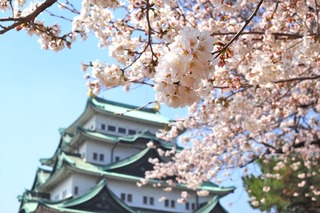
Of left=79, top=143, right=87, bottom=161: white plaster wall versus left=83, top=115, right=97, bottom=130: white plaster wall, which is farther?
left=83, top=115, right=97, bottom=130: white plaster wall

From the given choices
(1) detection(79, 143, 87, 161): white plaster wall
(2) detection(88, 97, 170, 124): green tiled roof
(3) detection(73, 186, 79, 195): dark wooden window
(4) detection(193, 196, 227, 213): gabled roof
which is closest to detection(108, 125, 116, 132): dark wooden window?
(2) detection(88, 97, 170, 124): green tiled roof

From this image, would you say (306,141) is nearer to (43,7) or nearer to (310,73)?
(310,73)

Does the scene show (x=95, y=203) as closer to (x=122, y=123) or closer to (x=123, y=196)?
(x=123, y=196)

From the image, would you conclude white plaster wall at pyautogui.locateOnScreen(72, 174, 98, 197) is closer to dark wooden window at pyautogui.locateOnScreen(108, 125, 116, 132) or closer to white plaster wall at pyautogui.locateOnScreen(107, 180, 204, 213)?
white plaster wall at pyautogui.locateOnScreen(107, 180, 204, 213)

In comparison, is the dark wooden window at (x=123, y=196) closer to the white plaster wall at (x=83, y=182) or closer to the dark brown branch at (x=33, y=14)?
the white plaster wall at (x=83, y=182)

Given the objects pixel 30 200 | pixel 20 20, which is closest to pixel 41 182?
pixel 30 200

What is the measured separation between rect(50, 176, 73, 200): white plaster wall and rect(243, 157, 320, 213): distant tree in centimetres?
1220

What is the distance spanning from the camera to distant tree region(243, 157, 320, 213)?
18028 mm

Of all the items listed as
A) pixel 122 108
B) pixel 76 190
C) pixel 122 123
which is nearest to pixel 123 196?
pixel 76 190

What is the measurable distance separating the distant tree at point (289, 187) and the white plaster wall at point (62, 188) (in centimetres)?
1220

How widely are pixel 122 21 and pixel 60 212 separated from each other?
62.8 feet

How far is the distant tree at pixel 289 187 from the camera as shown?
18.0 m

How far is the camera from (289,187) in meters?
18.8

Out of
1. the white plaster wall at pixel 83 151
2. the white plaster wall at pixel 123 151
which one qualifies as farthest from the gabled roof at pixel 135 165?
the white plaster wall at pixel 83 151
